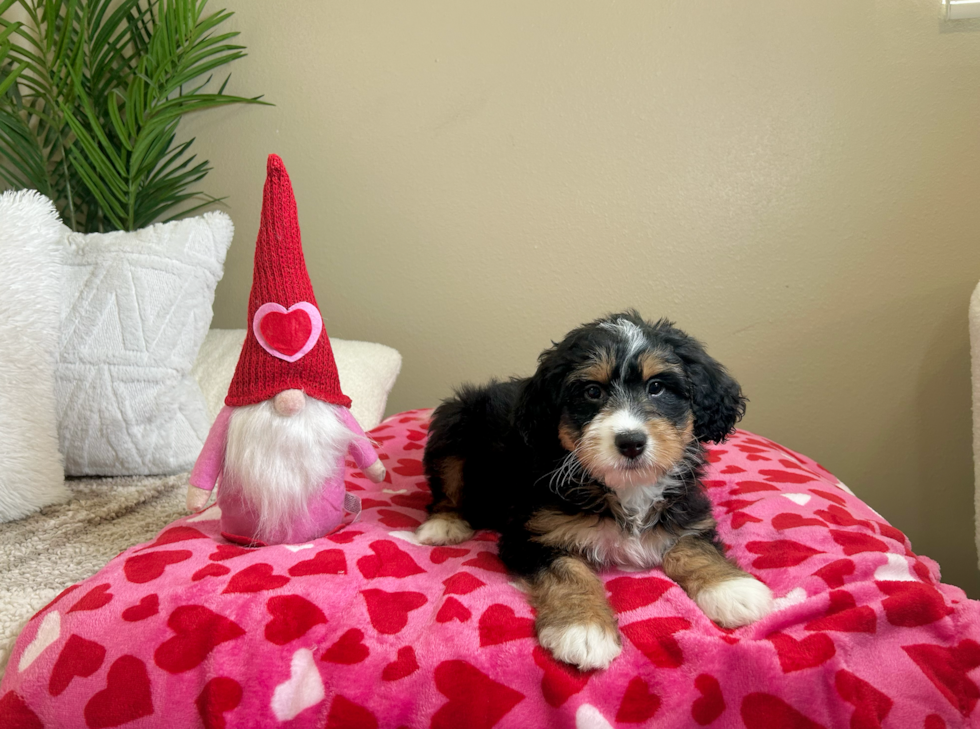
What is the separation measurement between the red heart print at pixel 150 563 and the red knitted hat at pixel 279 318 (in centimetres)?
40

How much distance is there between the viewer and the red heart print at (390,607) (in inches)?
54.0

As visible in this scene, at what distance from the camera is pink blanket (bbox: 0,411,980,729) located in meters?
1.22

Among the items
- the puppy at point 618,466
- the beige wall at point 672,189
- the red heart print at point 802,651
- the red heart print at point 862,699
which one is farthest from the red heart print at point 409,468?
the red heart print at point 862,699

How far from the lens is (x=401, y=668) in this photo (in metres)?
1.28

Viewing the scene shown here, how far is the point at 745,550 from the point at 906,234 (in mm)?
1845

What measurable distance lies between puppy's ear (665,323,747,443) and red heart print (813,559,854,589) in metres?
0.39

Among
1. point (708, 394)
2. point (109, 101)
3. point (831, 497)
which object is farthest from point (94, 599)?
point (109, 101)

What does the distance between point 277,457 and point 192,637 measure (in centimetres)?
46

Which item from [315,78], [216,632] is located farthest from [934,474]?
[315,78]

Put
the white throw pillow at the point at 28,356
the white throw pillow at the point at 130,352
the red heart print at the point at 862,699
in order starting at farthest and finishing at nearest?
the white throw pillow at the point at 130,352 → the white throw pillow at the point at 28,356 → the red heart print at the point at 862,699

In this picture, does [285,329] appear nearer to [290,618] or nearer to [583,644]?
[290,618]

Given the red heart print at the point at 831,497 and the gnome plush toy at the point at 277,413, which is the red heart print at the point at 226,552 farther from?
the red heart print at the point at 831,497

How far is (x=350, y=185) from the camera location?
10.3 ft

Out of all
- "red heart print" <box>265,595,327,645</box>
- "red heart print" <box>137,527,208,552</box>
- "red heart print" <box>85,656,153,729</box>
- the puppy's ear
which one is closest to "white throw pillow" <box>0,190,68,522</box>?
"red heart print" <box>137,527,208,552</box>
